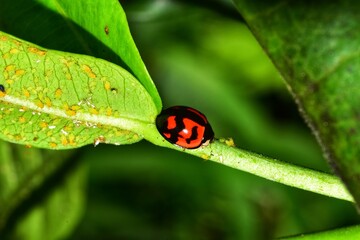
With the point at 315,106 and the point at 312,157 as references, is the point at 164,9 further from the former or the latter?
the point at 315,106

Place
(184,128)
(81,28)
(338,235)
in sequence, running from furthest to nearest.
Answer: (184,128), (81,28), (338,235)

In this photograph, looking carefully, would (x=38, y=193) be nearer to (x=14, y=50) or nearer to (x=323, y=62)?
(x=14, y=50)

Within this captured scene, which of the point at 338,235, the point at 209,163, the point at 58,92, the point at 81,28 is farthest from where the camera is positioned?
the point at 209,163

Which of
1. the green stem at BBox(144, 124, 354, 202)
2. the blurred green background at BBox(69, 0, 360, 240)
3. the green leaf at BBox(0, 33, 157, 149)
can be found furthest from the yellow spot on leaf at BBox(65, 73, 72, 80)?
the blurred green background at BBox(69, 0, 360, 240)

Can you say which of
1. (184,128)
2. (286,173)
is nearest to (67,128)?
(184,128)

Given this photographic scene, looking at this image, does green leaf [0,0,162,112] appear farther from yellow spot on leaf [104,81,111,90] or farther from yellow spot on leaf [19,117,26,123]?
yellow spot on leaf [19,117,26,123]

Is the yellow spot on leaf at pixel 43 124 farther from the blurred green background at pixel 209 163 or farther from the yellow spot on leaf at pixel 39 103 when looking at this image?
the blurred green background at pixel 209 163

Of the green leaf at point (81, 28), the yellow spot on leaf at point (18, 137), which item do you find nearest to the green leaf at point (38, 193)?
the green leaf at point (81, 28)

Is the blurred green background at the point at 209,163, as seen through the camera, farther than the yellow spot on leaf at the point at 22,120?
Yes

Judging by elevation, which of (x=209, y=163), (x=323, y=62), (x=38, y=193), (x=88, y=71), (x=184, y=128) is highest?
(x=323, y=62)
